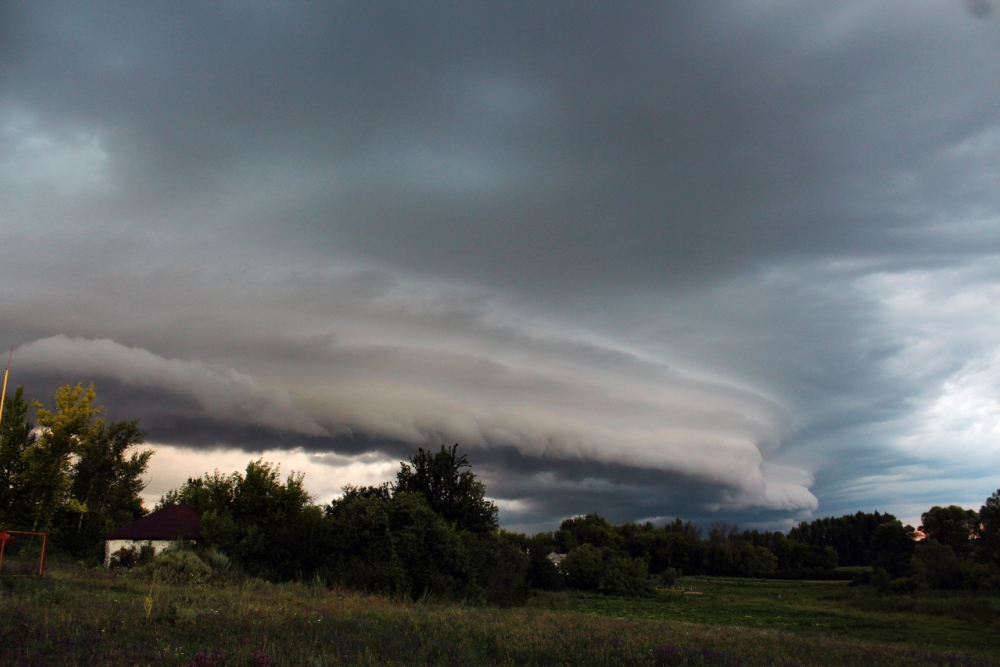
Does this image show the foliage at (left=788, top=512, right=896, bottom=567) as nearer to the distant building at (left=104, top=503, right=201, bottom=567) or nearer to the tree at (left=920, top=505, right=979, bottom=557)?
the tree at (left=920, top=505, right=979, bottom=557)

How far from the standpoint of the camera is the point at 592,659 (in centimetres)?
1418

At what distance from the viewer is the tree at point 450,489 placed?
5338 cm

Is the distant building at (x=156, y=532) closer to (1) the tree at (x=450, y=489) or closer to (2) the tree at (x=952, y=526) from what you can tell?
(1) the tree at (x=450, y=489)

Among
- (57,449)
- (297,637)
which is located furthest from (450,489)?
(297,637)

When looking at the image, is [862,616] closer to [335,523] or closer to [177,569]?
[335,523]

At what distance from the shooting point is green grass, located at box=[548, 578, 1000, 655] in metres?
38.2

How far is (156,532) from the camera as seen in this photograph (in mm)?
44219

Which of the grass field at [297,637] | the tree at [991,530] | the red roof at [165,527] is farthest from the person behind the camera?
the tree at [991,530]

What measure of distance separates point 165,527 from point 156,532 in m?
0.71

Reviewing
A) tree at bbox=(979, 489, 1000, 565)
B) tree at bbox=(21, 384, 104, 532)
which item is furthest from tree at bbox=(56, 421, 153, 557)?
tree at bbox=(979, 489, 1000, 565)

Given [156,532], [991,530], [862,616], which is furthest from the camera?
[991,530]

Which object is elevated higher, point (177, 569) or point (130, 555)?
point (177, 569)

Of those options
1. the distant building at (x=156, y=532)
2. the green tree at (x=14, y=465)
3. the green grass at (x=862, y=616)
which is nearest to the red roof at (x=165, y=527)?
the distant building at (x=156, y=532)

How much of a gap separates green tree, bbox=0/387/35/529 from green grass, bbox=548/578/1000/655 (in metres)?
43.6
